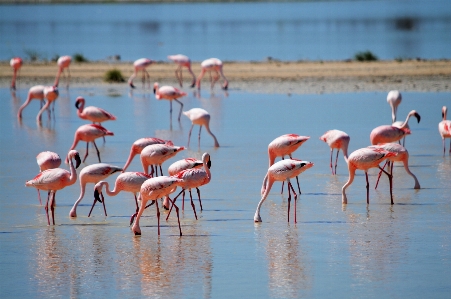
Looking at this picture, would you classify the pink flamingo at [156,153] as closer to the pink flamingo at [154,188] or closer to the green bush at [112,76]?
the pink flamingo at [154,188]

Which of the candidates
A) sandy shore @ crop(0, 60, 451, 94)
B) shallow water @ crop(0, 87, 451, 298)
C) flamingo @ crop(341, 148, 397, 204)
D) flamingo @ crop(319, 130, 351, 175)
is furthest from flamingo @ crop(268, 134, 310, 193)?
sandy shore @ crop(0, 60, 451, 94)

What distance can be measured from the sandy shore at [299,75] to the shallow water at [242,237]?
5891 mm

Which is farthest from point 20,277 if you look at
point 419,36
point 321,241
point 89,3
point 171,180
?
point 89,3

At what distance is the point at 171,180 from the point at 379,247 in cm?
197

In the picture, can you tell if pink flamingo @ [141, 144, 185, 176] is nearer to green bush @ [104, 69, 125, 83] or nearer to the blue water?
green bush @ [104, 69, 125, 83]

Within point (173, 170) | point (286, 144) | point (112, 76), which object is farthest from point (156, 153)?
point (112, 76)

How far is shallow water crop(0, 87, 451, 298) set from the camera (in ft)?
19.7

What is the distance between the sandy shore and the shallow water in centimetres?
589

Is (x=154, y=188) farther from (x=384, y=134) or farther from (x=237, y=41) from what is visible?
(x=237, y=41)

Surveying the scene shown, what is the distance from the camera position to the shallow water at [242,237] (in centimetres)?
600

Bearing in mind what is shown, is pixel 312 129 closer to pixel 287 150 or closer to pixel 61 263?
pixel 287 150

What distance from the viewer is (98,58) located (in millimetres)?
27422

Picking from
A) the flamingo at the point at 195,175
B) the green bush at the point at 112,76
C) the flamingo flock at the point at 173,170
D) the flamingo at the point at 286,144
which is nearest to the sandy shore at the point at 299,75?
the green bush at the point at 112,76

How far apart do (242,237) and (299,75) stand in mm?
13702
